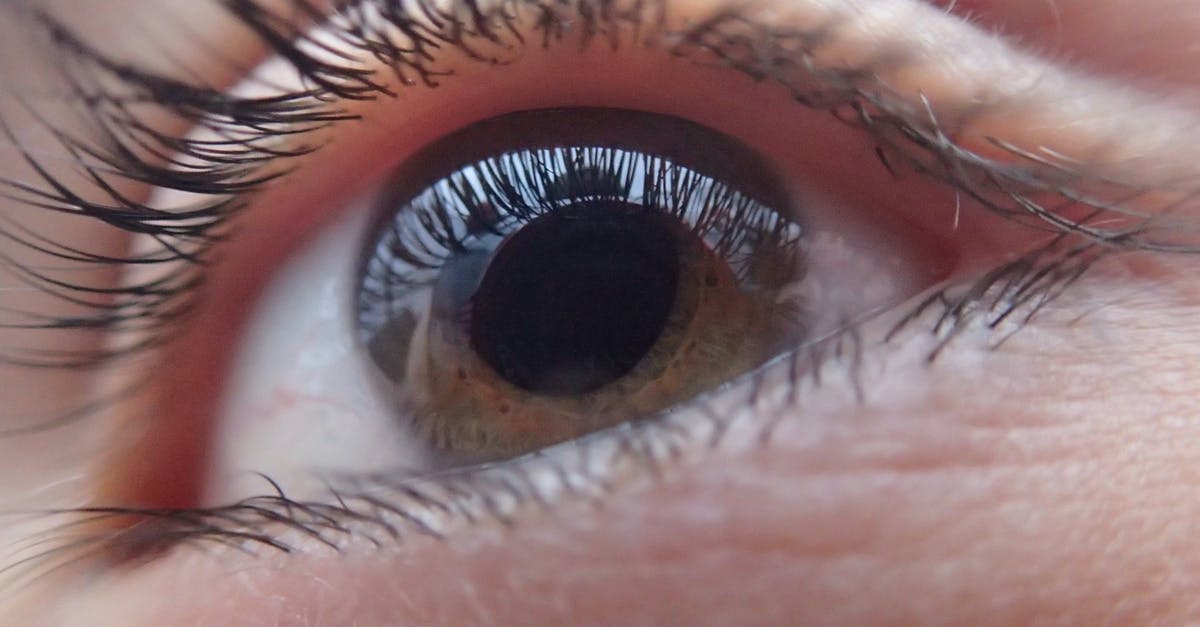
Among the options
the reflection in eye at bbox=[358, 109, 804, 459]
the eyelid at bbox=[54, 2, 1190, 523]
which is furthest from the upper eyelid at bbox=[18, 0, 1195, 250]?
the reflection in eye at bbox=[358, 109, 804, 459]

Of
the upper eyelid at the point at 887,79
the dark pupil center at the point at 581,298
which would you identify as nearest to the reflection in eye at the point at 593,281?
the dark pupil center at the point at 581,298

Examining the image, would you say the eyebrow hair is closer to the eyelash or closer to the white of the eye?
the eyelash

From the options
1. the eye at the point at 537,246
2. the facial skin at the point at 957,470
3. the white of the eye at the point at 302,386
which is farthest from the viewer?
the white of the eye at the point at 302,386

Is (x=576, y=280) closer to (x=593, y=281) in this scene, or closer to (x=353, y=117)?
(x=593, y=281)

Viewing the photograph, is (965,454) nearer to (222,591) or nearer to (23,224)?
(222,591)

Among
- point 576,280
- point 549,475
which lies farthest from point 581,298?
point 549,475

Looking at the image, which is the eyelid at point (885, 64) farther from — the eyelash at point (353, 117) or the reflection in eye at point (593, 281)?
the reflection in eye at point (593, 281)
